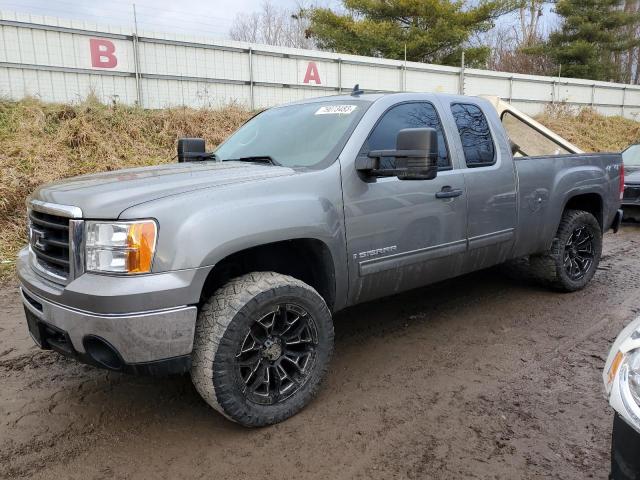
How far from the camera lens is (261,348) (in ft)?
9.13

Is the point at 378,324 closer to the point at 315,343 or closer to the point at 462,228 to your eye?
the point at 462,228

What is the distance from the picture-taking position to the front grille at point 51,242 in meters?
2.58

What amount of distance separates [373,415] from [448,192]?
1674 mm

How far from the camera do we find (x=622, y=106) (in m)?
24.5

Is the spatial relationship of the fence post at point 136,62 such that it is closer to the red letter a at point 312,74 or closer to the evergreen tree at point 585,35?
the red letter a at point 312,74

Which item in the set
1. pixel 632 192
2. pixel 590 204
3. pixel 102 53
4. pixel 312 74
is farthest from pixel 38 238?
pixel 312 74

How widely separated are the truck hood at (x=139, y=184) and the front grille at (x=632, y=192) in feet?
27.0

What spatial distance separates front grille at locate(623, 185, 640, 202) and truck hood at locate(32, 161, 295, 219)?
8.23 meters

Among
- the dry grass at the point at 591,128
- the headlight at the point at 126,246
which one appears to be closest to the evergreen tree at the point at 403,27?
the dry grass at the point at 591,128

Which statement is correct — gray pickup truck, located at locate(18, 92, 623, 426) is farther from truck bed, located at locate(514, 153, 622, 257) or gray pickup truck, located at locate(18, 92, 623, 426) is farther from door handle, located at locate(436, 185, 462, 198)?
truck bed, located at locate(514, 153, 622, 257)

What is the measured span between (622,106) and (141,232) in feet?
91.1

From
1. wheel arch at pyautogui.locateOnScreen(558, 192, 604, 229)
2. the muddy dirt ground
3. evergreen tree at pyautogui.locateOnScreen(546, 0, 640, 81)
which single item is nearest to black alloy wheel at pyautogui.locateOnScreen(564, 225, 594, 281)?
wheel arch at pyautogui.locateOnScreen(558, 192, 604, 229)

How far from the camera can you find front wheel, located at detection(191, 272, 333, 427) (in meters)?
2.57

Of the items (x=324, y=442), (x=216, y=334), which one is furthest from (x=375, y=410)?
(x=216, y=334)
